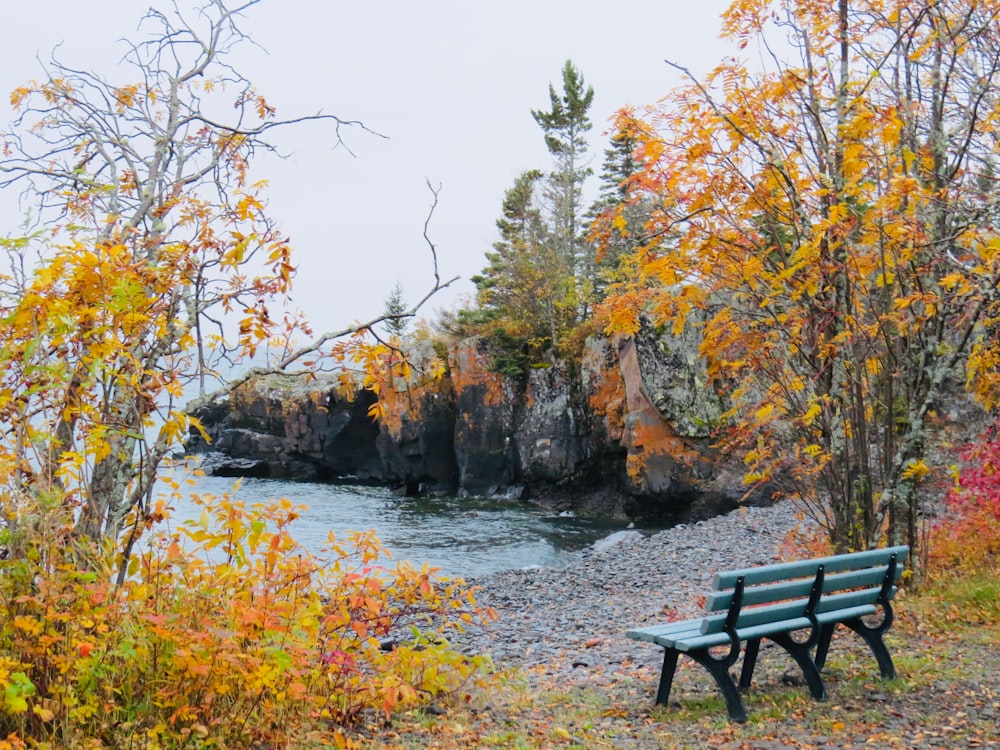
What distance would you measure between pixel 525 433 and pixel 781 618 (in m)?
24.2

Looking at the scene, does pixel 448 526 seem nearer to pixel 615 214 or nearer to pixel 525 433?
pixel 525 433

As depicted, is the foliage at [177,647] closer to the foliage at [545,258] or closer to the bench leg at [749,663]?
the bench leg at [749,663]

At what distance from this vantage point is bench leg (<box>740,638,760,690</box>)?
5738 millimetres

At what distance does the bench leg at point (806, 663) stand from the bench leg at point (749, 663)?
0.25 m

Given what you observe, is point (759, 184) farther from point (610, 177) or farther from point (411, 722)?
point (610, 177)

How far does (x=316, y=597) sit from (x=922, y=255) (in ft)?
20.7

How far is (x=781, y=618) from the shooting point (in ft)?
18.3

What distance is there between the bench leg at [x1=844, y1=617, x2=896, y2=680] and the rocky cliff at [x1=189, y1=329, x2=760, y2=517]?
1438cm

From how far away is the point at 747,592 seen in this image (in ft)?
17.1

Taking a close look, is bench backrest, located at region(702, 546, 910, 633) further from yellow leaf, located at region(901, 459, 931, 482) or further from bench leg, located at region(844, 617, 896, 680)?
yellow leaf, located at region(901, 459, 931, 482)

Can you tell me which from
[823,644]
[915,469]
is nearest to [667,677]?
[823,644]

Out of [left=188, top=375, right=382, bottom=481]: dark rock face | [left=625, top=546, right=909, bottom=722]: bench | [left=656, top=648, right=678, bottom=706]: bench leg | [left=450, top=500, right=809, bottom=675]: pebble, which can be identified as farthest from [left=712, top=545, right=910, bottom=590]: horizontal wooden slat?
[left=188, top=375, right=382, bottom=481]: dark rock face

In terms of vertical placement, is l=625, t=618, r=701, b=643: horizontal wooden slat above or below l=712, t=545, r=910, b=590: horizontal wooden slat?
below

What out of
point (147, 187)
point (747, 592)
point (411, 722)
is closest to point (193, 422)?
point (147, 187)
